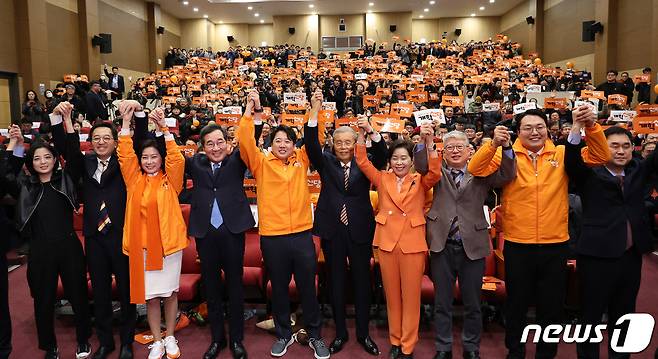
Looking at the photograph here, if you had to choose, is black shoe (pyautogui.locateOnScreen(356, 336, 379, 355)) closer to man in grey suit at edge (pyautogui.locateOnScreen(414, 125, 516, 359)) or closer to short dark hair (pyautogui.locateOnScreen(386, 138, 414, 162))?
man in grey suit at edge (pyautogui.locateOnScreen(414, 125, 516, 359))

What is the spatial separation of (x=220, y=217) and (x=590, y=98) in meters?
7.72

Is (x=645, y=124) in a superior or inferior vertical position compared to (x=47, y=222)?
superior

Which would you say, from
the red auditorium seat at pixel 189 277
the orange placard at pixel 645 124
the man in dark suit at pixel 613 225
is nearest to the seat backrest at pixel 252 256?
the red auditorium seat at pixel 189 277

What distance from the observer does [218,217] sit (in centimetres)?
285

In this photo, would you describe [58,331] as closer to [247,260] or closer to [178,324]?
[178,324]

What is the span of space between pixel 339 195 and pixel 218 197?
761mm

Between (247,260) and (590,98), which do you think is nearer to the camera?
(247,260)

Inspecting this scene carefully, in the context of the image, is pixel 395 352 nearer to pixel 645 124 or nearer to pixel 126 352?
pixel 126 352

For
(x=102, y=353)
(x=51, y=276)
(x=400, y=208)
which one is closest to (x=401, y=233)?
(x=400, y=208)

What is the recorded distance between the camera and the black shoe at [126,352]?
293cm

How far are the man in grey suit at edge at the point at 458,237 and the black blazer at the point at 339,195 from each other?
373mm

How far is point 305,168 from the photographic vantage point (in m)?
3.00

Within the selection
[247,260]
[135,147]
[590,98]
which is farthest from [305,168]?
[590,98]

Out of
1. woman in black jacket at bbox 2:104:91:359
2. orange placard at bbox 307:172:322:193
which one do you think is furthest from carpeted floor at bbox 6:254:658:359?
orange placard at bbox 307:172:322:193
